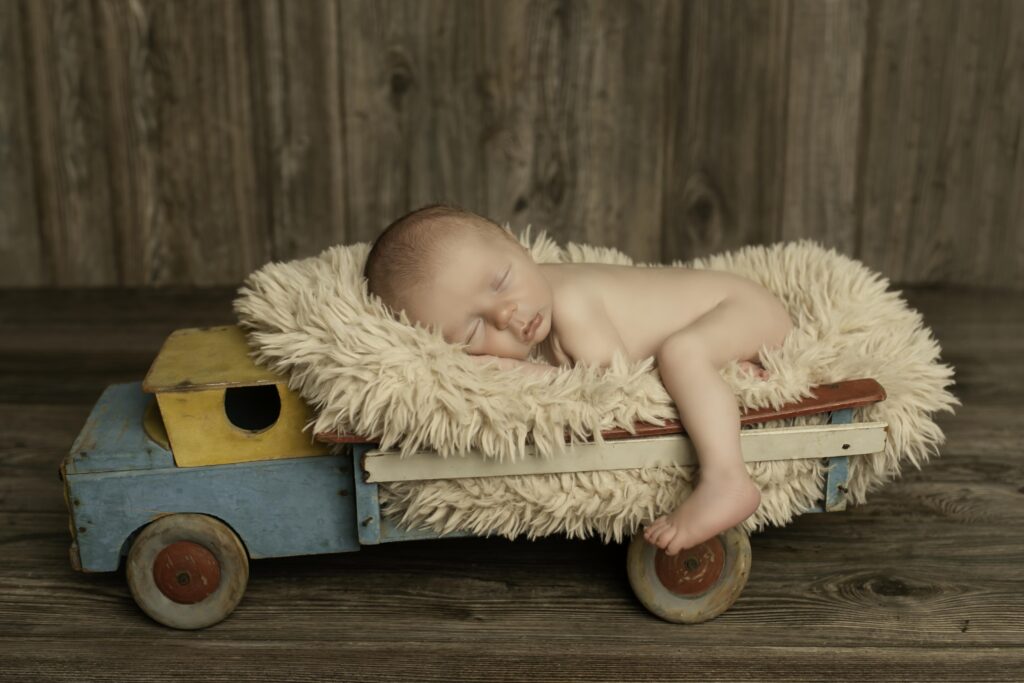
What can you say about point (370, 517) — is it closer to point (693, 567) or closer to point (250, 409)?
point (250, 409)

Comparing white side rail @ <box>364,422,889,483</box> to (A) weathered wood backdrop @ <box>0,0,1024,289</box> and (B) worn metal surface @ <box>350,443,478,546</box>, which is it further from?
(A) weathered wood backdrop @ <box>0,0,1024,289</box>

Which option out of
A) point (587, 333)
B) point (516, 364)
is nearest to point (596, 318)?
point (587, 333)

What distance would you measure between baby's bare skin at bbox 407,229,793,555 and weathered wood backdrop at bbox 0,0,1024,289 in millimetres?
1076

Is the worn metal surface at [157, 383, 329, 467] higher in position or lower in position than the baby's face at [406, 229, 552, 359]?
lower

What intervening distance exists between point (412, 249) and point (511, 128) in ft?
4.26

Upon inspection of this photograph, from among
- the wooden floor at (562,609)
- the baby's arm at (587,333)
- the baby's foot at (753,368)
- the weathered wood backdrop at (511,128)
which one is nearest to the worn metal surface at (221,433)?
the wooden floor at (562,609)

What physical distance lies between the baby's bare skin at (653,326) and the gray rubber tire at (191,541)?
355mm

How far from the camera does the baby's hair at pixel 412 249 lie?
125 cm

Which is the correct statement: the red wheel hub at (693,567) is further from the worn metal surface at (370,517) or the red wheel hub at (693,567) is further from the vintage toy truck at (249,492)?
the worn metal surface at (370,517)

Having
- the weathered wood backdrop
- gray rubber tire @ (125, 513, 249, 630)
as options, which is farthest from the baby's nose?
the weathered wood backdrop

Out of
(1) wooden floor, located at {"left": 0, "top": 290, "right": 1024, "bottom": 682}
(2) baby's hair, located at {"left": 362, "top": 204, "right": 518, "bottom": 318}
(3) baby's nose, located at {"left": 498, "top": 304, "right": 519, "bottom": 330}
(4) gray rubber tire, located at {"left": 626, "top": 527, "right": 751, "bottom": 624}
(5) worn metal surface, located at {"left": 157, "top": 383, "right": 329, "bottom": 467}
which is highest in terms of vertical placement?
(2) baby's hair, located at {"left": 362, "top": 204, "right": 518, "bottom": 318}

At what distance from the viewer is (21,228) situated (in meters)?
2.56

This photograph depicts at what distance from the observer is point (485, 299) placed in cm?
127

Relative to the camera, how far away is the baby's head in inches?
49.2
